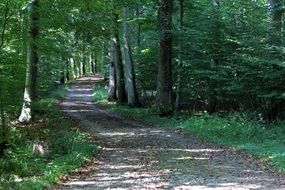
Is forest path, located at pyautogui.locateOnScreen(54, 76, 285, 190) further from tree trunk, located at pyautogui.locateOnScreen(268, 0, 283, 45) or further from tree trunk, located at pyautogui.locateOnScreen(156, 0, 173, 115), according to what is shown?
tree trunk, located at pyautogui.locateOnScreen(268, 0, 283, 45)

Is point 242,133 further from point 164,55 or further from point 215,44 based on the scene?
point 164,55

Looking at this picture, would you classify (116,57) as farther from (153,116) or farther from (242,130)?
(242,130)

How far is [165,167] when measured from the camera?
11.1 metres

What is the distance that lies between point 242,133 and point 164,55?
693 centimetres

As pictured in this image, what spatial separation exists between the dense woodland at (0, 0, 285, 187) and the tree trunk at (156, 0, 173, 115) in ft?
0.16

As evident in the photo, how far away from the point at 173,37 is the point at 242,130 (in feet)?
25.1

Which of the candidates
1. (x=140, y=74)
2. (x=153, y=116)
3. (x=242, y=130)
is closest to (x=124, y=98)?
(x=140, y=74)

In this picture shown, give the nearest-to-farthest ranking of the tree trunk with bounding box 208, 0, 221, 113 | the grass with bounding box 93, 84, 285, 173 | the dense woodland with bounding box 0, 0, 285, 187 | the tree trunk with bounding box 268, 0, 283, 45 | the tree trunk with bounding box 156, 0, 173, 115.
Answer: the grass with bounding box 93, 84, 285, 173 → the dense woodland with bounding box 0, 0, 285, 187 → the tree trunk with bounding box 268, 0, 283, 45 → the tree trunk with bounding box 208, 0, 221, 113 → the tree trunk with bounding box 156, 0, 173, 115

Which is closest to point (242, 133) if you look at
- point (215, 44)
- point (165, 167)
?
point (165, 167)

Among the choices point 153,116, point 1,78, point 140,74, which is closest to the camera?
point 1,78

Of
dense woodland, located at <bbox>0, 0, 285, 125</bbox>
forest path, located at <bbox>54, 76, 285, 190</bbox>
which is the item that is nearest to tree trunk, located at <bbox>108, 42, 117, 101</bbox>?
dense woodland, located at <bbox>0, 0, 285, 125</bbox>

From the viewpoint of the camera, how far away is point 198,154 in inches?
504

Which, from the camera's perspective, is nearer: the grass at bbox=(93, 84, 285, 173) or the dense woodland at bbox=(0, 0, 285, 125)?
the grass at bbox=(93, 84, 285, 173)

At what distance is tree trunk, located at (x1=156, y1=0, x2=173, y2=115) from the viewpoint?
20953mm
